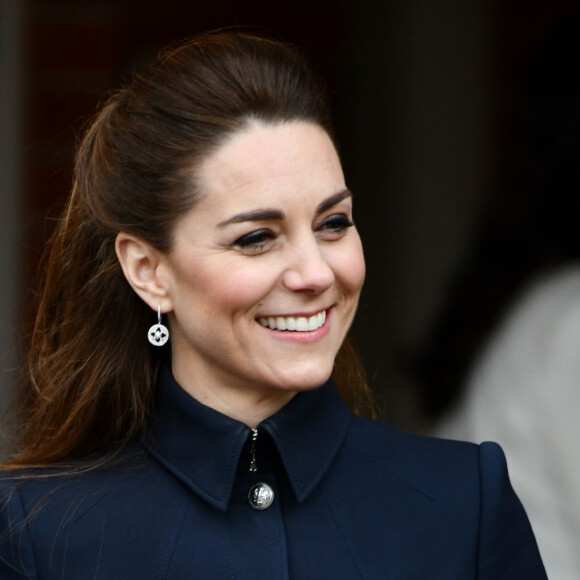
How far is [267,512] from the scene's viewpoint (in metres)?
2.61

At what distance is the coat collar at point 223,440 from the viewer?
260cm

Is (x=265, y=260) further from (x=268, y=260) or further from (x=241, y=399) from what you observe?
(x=241, y=399)

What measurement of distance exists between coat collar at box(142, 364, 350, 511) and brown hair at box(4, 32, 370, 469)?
0.08 meters

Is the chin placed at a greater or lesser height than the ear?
lesser

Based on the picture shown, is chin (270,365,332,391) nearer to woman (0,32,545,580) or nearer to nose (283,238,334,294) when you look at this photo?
woman (0,32,545,580)

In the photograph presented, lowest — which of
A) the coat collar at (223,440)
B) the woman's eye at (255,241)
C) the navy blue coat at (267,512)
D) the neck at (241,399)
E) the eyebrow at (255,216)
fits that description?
the navy blue coat at (267,512)

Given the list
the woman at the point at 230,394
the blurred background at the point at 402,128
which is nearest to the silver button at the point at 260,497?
the woman at the point at 230,394

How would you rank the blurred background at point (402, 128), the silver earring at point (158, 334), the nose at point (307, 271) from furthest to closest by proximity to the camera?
1. the blurred background at point (402, 128)
2. the silver earring at point (158, 334)
3. the nose at point (307, 271)

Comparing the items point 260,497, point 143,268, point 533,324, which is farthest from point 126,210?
point 533,324

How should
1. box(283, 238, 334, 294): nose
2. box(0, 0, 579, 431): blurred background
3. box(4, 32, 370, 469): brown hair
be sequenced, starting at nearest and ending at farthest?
1. box(283, 238, 334, 294): nose
2. box(4, 32, 370, 469): brown hair
3. box(0, 0, 579, 431): blurred background

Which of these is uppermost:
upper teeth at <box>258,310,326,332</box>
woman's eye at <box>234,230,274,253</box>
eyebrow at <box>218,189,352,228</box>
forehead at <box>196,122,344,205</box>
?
forehead at <box>196,122,344,205</box>

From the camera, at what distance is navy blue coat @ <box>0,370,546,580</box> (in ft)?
8.41

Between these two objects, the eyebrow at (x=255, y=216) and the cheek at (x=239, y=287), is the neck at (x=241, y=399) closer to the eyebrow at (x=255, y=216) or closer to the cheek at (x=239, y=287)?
the cheek at (x=239, y=287)

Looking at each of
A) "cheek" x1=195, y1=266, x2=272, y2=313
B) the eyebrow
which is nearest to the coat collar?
"cheek" x1=195, y1=266, x2=272, y2=313
